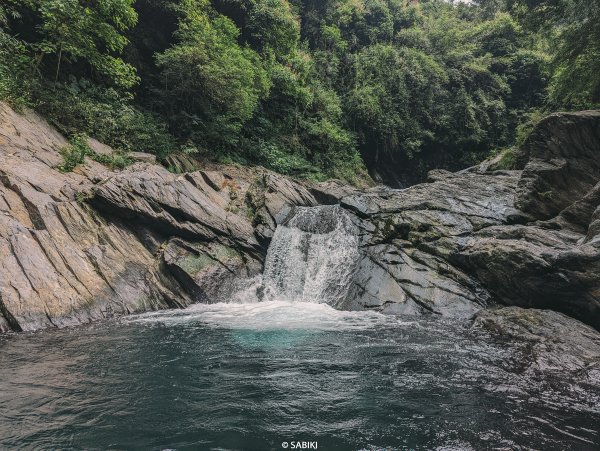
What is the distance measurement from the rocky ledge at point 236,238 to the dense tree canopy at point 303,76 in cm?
430

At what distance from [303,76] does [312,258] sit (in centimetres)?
1921

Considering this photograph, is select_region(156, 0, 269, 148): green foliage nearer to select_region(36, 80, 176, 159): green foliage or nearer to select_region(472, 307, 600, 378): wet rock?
select_region(36, 80, 176, 159): green foliage

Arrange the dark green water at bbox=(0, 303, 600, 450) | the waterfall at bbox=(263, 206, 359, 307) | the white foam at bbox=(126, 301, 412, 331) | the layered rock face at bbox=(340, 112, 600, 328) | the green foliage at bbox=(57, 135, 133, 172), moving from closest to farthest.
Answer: the dark green water at bbox=(0, 303, 600, 450) → the layered rock face at bbox=(340, 112, 600, 328) → the white foam at bbox=(126, 301, 412, 331) → the green foliage at bbox=(57, 135, 133, 172) → the waterfall at bbox=(263, 206, 359, 307)

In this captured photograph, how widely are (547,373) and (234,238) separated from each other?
441 inches

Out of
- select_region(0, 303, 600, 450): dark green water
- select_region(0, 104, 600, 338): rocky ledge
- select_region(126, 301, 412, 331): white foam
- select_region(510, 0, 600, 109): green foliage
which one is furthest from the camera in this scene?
select_region(510, 0, 600, 109): green foliage

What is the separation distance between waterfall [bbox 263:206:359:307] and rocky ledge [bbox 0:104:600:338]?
529 mm

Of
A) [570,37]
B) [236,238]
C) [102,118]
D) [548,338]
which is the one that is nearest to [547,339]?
[548,338]

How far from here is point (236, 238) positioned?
1484 centimetres

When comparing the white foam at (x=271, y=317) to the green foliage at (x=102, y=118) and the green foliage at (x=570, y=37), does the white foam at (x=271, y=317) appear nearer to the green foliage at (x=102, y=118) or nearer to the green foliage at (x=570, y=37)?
the green foliage at (x=102, y=118)

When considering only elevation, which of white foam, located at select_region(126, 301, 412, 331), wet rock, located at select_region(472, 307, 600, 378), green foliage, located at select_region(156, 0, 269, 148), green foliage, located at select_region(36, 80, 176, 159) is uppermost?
green foliage, located at select_region(156, 0, 269, 148)

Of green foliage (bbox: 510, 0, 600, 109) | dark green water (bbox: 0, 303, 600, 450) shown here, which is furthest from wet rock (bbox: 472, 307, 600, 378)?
green foliage (bbox: 510, 0, 600, 109)

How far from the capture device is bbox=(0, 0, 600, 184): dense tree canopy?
1603 cm

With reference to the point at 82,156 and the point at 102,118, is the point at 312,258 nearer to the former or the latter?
the point at 82,156

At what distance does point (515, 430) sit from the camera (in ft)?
15.1
